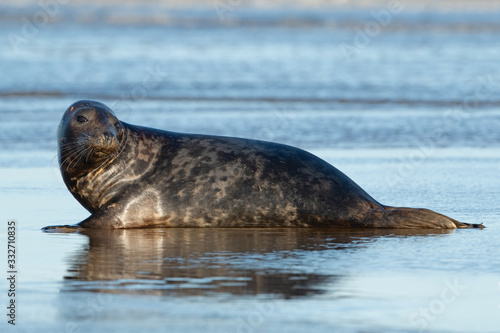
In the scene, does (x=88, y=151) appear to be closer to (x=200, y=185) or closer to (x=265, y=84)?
(x=200, y=185)

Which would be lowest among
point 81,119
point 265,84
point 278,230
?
point 278,230

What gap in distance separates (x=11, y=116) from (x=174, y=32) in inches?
767

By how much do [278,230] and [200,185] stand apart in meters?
0.68

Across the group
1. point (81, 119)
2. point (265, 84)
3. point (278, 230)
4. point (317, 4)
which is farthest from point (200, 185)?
point (317, 4)

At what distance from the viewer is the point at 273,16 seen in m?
46.8

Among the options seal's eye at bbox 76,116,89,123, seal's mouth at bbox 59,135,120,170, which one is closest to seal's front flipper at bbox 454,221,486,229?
seal's mouth at bbox 59,135,120,170

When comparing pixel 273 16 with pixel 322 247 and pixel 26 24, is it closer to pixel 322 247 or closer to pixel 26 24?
pixel 26 24

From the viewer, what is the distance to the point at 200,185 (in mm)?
7066

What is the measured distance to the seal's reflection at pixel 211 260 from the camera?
16.3 feet

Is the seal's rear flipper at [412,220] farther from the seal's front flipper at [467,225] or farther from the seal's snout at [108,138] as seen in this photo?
the seal's snout at [108,138]

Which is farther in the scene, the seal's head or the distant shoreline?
the distant shoreline

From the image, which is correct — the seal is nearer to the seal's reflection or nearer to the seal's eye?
the seal's eye

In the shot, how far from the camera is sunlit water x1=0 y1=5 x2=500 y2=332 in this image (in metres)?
4.53

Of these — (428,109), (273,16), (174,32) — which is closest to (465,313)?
(428,109)
